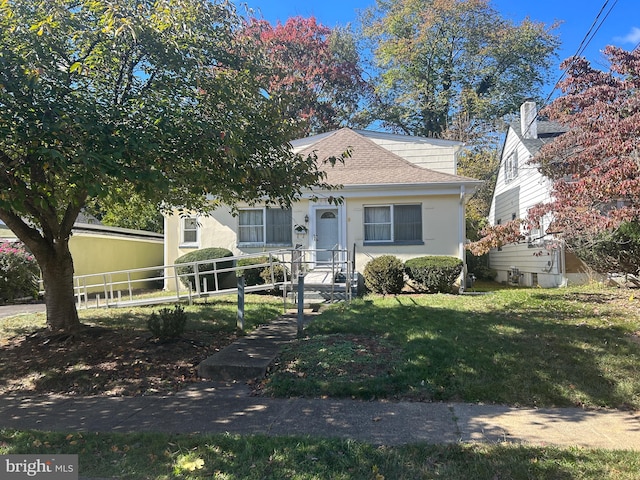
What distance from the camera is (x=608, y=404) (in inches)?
181

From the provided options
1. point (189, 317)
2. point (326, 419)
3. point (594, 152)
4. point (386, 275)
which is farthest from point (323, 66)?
point (326, 419)

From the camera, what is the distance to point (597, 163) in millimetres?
8617

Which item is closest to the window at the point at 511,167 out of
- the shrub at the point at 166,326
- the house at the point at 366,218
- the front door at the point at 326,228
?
the house at the point at 366,218

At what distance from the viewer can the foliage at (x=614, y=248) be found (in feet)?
34.6

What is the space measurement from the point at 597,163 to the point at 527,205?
8057 millimetres

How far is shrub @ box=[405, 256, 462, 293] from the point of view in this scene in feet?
39.6

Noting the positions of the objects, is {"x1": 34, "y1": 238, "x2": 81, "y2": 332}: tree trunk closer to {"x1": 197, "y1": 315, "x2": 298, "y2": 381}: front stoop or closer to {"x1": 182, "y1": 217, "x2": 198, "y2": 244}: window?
{"x1": 197, "y1": 315, "x2": 298, "y2": 381}: front stoop

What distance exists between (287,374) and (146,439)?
6.53 ft

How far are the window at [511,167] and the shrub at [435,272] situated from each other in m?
7.72

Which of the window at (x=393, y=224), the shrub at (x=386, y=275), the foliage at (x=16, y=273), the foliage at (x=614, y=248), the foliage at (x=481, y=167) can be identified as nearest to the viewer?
the foliage at (x=614, y=248)

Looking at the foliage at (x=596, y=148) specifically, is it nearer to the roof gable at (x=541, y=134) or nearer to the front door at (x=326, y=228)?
the front door at (x=326, y=228)

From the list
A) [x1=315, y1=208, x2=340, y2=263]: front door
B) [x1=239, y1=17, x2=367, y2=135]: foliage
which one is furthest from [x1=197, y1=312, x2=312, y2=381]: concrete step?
[x1=239, y1=17, x2=367, y2=135]: foliage

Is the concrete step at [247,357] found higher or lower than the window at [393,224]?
lower

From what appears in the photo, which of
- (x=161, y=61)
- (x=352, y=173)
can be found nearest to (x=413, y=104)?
(x=352, y=173)
